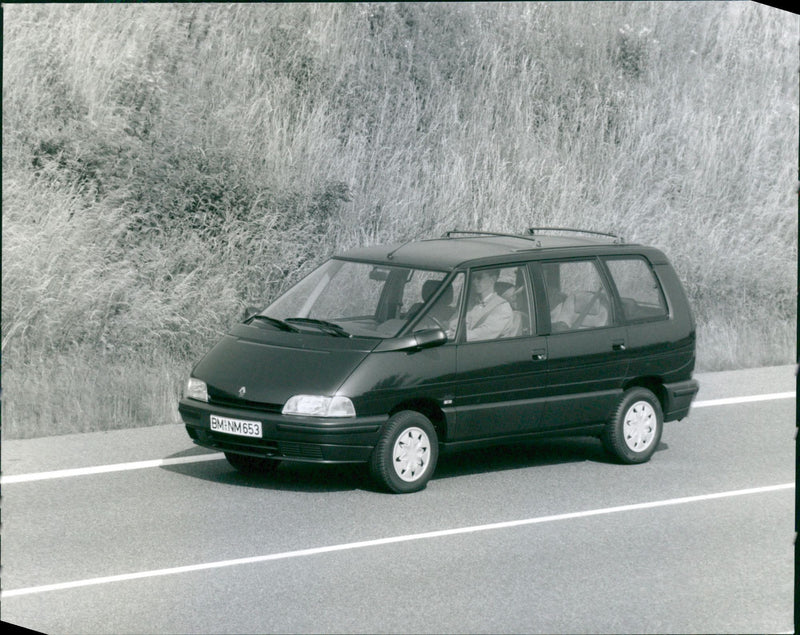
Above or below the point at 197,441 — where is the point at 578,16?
above

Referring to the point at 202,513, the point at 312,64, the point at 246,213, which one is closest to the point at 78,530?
the point at 202,513

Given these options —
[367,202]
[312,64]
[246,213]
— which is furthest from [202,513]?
[312,64]

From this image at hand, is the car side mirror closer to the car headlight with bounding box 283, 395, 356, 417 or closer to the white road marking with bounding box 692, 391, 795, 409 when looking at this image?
the car headlight with bounding box 283, 395, 356, 417

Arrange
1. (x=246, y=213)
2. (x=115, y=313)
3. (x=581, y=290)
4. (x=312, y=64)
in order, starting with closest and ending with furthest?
1. (x=581, y=290)
2. (x=115, y=313)
3. (x=246, y=213)
4. (x=312, y=64)

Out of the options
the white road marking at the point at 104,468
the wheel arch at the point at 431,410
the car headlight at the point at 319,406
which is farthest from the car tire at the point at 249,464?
the wheel arch at the point at 431,410

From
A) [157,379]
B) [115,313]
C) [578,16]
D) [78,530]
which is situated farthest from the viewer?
[578,16]

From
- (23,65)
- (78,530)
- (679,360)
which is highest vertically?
(23,65)

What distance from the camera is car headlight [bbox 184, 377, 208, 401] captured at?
9.84m

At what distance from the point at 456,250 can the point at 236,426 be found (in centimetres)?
243

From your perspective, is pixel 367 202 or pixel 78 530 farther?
pixel 367 202

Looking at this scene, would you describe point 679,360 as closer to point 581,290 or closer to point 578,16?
point 581,290

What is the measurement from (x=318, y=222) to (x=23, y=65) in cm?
486

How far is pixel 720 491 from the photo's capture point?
10055 mm

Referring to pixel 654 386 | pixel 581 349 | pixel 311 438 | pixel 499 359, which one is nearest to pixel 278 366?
pixel 311 438
